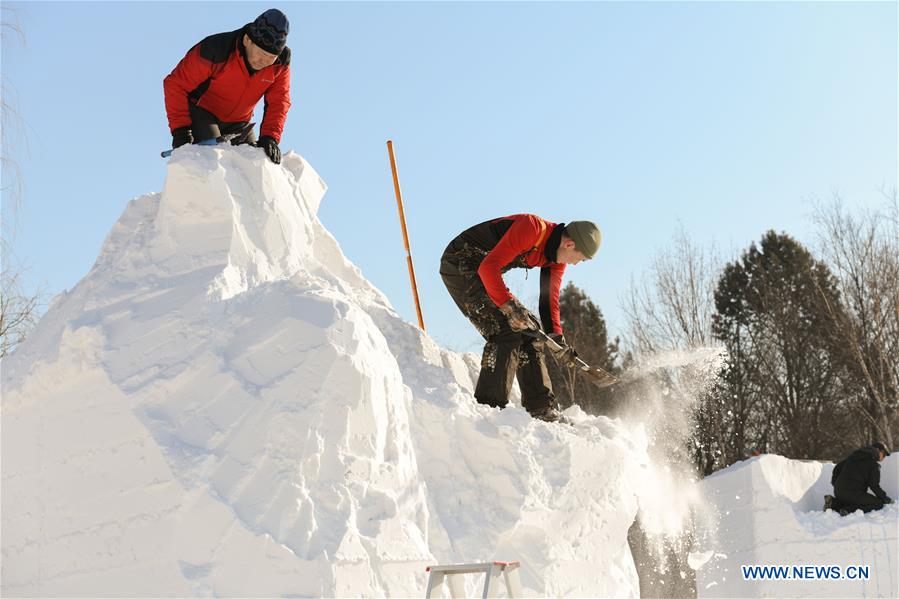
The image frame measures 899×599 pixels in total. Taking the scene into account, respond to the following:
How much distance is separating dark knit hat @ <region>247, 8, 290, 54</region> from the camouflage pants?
1.42 metres

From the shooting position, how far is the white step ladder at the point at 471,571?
3090mm

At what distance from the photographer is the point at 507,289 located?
438 centimetres

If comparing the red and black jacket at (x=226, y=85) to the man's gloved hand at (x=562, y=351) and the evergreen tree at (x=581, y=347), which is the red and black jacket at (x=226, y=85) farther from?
the evergreen tree at (x=581, y=347)

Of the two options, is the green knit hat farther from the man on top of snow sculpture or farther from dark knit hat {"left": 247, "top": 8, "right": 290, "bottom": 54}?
dark knit hat {"left": 247, "top": 8, "right": 290, "bottom": 54}

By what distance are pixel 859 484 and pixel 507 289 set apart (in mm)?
5540

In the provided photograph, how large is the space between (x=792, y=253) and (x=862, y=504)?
13243 millimetres

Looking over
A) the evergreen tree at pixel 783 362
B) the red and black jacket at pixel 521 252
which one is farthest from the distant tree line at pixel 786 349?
the red and black jacket at pixel 521 252

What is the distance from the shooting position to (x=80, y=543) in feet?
10.1

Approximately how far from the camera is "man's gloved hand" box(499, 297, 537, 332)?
14.3 feet

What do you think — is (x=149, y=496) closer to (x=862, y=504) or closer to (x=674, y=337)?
(x=862, y=504)

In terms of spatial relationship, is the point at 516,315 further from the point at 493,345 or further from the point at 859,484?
the point at 859,484

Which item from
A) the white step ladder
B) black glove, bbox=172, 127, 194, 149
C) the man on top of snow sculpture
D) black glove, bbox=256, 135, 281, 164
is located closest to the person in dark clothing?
the man on top of snow sculpture

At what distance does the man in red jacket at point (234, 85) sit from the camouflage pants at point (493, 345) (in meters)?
1.13

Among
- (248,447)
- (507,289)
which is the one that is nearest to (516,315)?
(507,289)
